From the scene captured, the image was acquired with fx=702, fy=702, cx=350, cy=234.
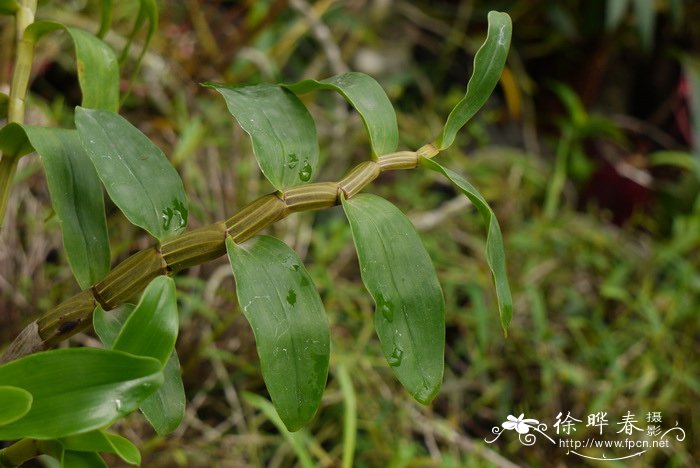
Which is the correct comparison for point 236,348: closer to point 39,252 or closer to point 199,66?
point 39,252

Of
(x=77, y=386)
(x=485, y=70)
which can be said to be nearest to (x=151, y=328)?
(x=77, y=386)

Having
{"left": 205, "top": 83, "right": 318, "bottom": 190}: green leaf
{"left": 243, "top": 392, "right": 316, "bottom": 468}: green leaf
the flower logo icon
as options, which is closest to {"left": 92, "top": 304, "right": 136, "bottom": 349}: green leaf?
{"left": 205, "top": 83, "right": 318, "bottom": 190}: green leaf

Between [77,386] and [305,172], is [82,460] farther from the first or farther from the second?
[305,172]

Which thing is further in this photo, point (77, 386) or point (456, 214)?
point (456, 214)

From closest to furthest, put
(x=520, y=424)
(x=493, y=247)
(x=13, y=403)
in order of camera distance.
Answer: (x=13, y=403)
(x=493, y=247)
(x=520, y=424)

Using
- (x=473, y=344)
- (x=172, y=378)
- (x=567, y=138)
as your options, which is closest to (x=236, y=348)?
(x=473, y=344)

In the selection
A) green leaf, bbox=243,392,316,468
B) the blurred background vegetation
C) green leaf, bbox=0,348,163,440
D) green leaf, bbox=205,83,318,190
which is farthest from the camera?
the blurred background vegetation

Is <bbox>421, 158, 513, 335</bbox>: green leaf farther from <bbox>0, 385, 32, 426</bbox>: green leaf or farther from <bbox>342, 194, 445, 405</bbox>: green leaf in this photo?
<bbox>0, 385, 32, 426</bbox>: green leaf
